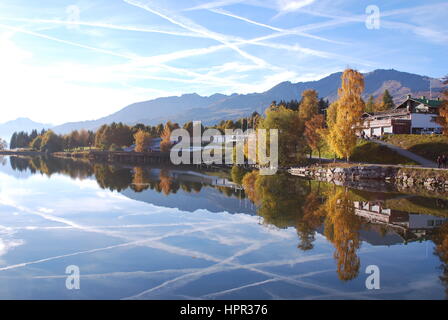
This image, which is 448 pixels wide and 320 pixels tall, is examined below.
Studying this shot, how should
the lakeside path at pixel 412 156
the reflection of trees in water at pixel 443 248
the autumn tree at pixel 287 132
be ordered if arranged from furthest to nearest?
Result: the autumn tree at pixel 287 132 < the lakeside path at pixel 412 156 < the reflection of trees in water at pixel 443 248

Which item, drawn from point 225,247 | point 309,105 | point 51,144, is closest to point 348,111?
point 309,105

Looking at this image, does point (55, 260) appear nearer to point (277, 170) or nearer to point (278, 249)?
point (278, 249)

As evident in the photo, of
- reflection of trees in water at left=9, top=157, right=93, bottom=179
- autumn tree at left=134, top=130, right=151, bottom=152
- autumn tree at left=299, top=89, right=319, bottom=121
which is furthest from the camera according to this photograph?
autumn tree at left=134, top=130, right=151, bottom=152

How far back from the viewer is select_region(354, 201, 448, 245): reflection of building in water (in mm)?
20837

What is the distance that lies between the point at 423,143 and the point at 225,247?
5370 cm

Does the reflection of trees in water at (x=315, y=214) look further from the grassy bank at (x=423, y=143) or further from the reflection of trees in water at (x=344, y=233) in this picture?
the grassy bank at (x=423, y=143)

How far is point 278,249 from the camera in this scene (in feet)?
58.8

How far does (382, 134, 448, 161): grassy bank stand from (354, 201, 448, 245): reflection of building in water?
34.7 meters

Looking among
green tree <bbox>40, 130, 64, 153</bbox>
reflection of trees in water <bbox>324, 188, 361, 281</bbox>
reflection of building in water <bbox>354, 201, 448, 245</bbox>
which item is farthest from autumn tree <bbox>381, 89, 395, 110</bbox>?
green tree <bbox>40, 130, 64, 153</bbox>

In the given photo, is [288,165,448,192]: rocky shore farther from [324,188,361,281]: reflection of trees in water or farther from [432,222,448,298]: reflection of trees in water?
[432,222,448,298]: reflection of trees in water

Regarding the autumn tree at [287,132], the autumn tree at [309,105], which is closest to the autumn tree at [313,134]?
the autumn tree at [287,132]

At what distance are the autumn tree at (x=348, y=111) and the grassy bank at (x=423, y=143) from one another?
11.8 metres

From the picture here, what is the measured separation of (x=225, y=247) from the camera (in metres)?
18.4

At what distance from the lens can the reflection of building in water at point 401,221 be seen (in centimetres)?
2084
